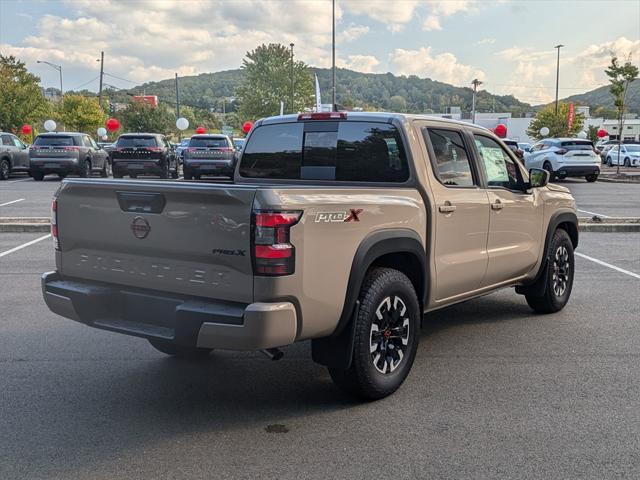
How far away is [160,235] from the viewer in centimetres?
386

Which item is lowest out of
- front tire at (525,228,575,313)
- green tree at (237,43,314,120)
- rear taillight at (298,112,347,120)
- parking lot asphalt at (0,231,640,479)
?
parking lot asphalt at (0,231,640,479)

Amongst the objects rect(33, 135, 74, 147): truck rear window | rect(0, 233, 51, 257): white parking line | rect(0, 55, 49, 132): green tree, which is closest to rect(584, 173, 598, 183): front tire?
rect(33, 135, 74, 147): truck rear window

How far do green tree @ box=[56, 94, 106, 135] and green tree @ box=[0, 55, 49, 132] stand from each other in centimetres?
811

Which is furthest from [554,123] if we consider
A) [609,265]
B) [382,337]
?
[382,337]

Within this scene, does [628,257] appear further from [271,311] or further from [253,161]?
[271,311]

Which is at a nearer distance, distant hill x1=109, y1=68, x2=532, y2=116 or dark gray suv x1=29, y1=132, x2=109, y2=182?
dark gray suv x1=29, y1=132, x2=109, y2=182

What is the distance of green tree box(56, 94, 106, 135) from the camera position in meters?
50.8

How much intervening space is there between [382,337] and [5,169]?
2243 cm

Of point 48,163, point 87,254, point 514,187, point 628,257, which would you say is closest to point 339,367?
point 87,254

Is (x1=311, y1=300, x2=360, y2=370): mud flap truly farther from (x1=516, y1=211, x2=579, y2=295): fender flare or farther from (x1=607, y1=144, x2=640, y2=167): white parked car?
(x1=607, y1=144, x2=640, y2=167): white parked car

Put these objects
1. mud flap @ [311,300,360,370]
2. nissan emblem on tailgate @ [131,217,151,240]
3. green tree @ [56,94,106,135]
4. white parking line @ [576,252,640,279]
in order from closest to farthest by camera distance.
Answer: nissan emblem on tailgate @ [131,217,151,240] < mud flap @ [311,300,360,370] < white parking line @ [576,252,640,279] < green tree @ [56,94,106,135]

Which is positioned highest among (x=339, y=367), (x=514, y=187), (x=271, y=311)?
(x=514, y=187)

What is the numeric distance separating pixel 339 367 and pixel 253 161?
221cm

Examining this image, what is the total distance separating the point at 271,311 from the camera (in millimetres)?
3529
